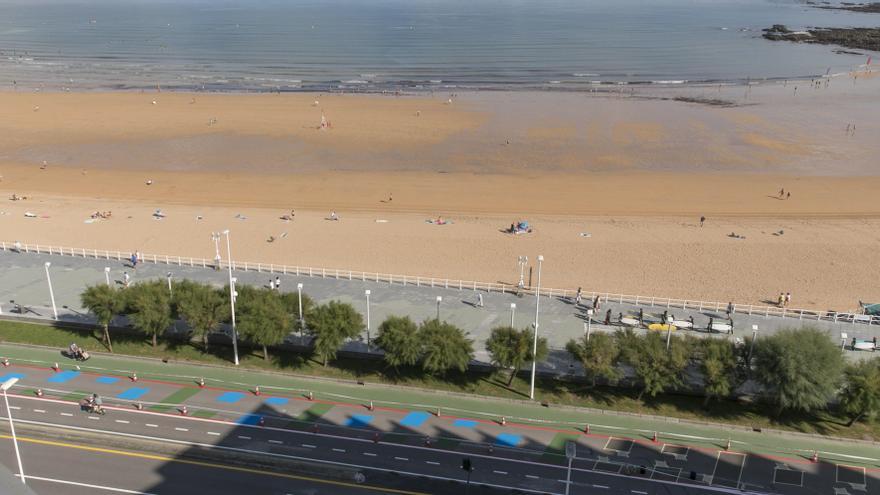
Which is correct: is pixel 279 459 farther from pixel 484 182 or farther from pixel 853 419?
pixel 484 182

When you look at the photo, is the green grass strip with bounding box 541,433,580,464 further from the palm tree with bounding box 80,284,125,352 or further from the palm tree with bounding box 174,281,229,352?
the palm tree with bounding box 80,284,125,352

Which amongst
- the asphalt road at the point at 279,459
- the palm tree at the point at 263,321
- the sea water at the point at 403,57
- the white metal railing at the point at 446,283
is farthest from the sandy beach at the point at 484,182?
the asphalt road at the point at 279,459

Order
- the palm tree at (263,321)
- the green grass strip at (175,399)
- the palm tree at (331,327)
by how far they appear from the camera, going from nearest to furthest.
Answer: the green grass strip at (175,399) → the palm tree at (331,327) → the palm tree at (263,321)

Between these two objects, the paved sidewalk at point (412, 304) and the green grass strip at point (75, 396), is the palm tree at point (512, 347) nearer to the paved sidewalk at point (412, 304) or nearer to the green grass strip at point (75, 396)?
the paved sidewalk at point (412, 304)

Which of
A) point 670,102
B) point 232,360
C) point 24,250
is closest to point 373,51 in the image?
point 670,102

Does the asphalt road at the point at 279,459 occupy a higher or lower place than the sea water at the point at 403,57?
lower
